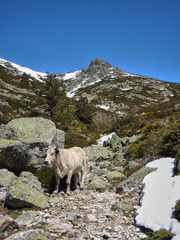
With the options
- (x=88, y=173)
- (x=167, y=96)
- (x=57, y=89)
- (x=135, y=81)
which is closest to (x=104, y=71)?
(x=135, y=81)

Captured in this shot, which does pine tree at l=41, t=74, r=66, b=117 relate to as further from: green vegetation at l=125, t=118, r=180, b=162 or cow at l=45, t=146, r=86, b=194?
cow at l=45, t=146, r=86, b=194

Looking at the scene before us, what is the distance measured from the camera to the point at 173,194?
509cm

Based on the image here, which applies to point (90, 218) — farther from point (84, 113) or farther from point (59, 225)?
point (84, 113)

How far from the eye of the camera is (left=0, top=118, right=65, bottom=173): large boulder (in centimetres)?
721

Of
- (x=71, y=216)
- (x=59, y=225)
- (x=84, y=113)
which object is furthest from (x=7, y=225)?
(x=84, y=113)

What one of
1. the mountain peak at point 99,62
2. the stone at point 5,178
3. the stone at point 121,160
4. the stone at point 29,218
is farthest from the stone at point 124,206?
the mountain peak at point 99,62

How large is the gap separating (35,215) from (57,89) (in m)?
24.1

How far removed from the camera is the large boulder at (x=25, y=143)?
721 centimetres

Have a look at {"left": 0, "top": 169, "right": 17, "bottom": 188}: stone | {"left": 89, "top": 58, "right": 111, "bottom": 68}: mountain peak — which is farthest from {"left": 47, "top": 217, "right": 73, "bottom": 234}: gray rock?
{"left": 89, "top": 58, "right": 111, "bottom": 68}: mountain peak

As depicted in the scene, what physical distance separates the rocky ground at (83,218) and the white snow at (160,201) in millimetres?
430

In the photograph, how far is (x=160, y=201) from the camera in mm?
5172

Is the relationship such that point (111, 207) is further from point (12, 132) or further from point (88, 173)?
point (12, 132)

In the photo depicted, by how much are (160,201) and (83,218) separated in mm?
2577

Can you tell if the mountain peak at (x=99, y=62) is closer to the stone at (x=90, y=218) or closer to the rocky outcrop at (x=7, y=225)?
the stone at (x=90, y=218)
